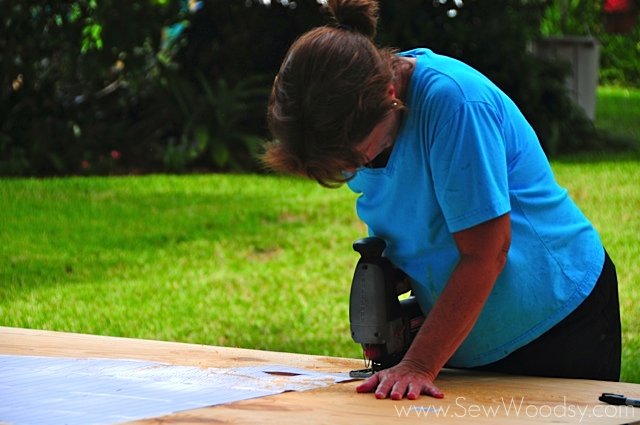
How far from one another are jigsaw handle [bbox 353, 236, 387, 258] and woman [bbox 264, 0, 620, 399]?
0.05 meters

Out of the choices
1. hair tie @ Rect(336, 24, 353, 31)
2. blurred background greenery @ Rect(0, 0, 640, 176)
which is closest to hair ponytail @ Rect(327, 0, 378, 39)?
hair tie @ Rect(336, 24, 353, 31)

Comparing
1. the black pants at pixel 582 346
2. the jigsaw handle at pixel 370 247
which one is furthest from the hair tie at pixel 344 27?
the black pants at pixel 582 346

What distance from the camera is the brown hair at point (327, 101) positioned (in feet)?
8.45

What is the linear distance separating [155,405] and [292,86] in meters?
0.77

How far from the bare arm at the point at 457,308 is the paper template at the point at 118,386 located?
285 mm

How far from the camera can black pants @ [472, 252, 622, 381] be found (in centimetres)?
300

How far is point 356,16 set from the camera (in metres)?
2.81

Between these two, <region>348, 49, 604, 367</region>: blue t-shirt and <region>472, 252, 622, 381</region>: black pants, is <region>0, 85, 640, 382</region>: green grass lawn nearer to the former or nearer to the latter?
<region>472, 252, 622, 381</region>: black pants

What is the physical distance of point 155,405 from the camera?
2.68 metres

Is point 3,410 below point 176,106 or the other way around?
the other way around

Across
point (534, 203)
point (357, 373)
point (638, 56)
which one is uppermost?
point (534, 203)

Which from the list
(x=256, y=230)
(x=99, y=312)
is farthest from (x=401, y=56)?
(x=256, y=230)

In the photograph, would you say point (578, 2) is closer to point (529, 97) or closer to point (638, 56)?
point (638, 56)

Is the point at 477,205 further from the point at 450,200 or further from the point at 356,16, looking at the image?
the point at 356,16
